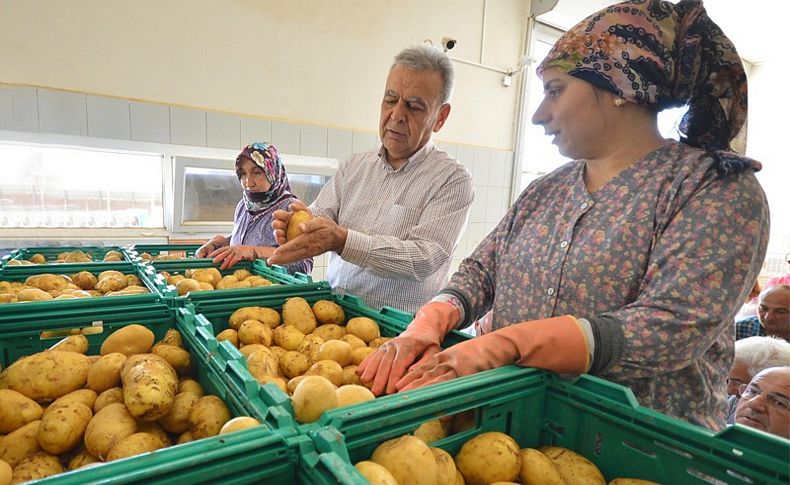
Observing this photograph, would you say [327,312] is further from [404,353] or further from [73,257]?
[73,257]

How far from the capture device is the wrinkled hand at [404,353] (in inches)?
32.1

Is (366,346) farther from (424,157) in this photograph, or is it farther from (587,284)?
(424,157)

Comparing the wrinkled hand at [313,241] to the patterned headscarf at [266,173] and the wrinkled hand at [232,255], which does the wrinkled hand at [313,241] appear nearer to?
the wrinkled hand at [232,255]

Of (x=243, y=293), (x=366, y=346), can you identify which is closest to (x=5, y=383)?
(x=243, y=293)

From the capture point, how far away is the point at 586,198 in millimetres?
900

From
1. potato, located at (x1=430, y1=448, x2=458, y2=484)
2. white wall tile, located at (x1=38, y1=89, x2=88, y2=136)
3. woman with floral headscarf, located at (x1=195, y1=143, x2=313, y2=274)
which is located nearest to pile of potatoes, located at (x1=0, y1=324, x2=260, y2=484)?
potato, located at (x1=430, y1=448, x2=458, y2=484)

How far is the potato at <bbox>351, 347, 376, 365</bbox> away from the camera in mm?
973

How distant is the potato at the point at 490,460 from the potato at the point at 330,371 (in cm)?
31

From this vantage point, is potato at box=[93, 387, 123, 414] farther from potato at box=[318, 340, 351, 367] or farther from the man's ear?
the man's ear

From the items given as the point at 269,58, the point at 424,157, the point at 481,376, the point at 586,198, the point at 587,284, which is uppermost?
the point at 269,58

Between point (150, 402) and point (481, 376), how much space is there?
20.8 inches

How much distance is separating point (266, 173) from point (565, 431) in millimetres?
1864

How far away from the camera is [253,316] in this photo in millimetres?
1163

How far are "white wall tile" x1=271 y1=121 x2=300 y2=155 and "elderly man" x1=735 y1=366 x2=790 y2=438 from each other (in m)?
2.63
